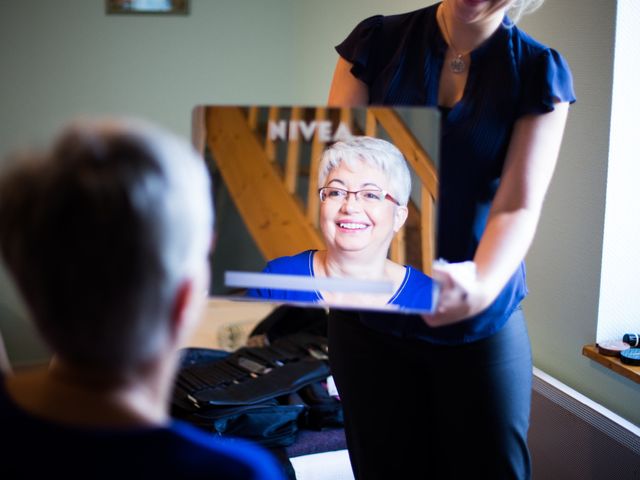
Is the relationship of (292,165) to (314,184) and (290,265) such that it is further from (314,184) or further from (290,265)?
(290,265)

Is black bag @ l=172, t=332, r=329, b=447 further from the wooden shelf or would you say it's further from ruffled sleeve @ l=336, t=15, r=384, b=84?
ruffled sleeve @ l=336, t=15, r=384, b=84

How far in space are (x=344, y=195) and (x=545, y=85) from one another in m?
0.34

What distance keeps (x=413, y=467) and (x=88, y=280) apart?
0.79m

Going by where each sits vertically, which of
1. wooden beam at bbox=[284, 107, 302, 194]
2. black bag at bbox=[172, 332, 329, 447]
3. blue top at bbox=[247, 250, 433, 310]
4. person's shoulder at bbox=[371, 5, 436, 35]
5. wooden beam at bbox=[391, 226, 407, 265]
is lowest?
black bag at bbox=[172, 332, 329, 447]

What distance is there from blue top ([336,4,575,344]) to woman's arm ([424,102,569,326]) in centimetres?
3

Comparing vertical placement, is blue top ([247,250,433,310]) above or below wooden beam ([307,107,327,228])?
below

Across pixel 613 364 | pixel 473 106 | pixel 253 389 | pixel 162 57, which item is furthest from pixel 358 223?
pixel 162 57

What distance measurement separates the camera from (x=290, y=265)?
1.09m

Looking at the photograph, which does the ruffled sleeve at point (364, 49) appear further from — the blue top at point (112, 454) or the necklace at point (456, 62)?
the blue top at point (112, 454)

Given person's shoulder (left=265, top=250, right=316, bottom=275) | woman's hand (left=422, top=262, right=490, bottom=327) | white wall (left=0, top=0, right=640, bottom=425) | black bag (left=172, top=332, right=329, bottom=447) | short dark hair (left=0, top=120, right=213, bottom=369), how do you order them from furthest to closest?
white wall (left=0, top=0, right=640, bottom=425) < black bag (left=172, top=332, right=329, bottom=447) < person's shoulder (left=265, top=250, right=316, bottom=275) < woman's hand (left=422, top=262, right=490, bottom=327) < short dark hair (left=0, top=120, right=213, bottom=369)

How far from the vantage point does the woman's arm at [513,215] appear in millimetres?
998

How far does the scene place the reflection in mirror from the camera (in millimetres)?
1039

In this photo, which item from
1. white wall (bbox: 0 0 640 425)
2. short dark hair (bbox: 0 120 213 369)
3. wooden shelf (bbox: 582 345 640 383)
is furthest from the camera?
white wall (bbox: 0 0 640 425)

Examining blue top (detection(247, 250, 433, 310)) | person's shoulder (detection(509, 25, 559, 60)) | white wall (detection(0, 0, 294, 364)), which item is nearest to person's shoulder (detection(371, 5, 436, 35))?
person's shoulder (detection(509, 25, 559, 60))
